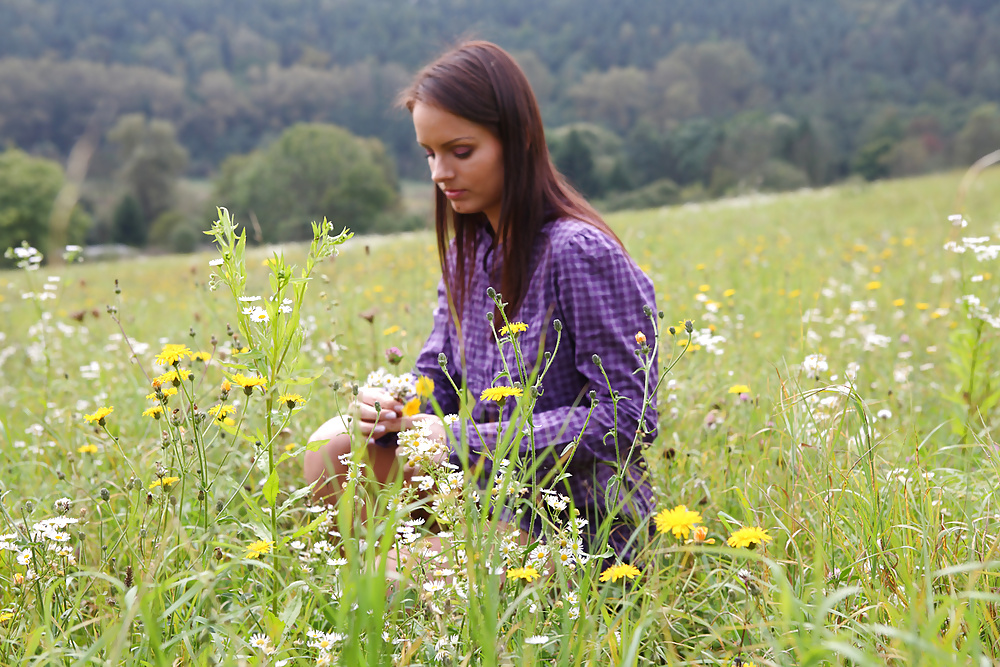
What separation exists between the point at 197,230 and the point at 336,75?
25.0 metres

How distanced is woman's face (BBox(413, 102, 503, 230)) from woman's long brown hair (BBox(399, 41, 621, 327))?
0.07 feet

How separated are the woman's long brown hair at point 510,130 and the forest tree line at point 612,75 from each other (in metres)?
25.9

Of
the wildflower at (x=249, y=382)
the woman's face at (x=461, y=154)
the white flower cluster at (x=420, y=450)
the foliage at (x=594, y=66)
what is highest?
the foliage at (x=594, y=66)

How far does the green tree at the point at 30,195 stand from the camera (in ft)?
75.6

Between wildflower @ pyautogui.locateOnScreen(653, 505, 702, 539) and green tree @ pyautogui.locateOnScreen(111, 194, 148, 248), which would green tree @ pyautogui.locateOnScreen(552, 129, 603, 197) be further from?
wildflower @ pyautogui.locateOnScreen(653, 505, 702, 539)

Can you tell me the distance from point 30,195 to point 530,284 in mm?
30445

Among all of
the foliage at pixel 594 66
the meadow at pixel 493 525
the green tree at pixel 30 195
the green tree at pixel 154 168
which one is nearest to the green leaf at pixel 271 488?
the meadow at pixel 493 525

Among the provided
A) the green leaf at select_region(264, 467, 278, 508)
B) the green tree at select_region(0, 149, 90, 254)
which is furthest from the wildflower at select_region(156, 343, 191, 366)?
the green tree at select_region(0, 149, 90, 254)

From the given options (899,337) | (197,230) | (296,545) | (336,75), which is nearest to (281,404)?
(296,545)

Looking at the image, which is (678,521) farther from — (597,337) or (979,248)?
(979,248)

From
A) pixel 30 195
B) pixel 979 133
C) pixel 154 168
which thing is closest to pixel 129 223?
pixel 154 168

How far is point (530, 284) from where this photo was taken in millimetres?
1756

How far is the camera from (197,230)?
3281 cm

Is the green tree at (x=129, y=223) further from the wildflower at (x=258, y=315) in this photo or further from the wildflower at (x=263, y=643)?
the wildflower at (x=263, y=643)
